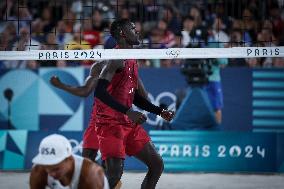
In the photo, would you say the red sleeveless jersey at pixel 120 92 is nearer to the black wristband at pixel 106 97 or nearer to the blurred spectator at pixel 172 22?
the black wristband at pixel 106 97

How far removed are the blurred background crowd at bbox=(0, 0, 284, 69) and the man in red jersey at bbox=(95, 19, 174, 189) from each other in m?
3.23

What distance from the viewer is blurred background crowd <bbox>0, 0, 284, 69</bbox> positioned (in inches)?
403

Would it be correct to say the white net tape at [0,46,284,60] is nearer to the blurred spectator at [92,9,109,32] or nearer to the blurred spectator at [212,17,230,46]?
the blurred spectator at [212,17,230,46]

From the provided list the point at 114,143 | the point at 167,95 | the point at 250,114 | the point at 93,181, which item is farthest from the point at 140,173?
the point at 93,181

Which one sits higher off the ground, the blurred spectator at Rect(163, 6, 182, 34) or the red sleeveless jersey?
the blurred spectator at Rect(163, 6, 182, 34)

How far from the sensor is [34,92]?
1008 cm

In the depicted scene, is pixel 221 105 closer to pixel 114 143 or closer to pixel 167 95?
pixel 167 95

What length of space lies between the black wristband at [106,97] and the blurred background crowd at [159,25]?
12.2ft

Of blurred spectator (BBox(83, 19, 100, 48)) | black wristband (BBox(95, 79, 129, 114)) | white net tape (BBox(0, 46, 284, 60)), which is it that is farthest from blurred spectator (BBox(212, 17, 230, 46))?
black wristband (BBox(95, 79, 129, 114))

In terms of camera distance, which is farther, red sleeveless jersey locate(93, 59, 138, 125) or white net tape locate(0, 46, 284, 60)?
white net tape locate(0, 46, 284, 60)

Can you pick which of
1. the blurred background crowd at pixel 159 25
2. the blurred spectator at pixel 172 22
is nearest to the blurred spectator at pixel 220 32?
the blurred background crowd at pixel 159 25

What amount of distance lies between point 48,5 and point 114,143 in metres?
6.80

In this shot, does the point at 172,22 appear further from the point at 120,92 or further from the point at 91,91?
the point at 91,91

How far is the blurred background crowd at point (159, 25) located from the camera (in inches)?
403
